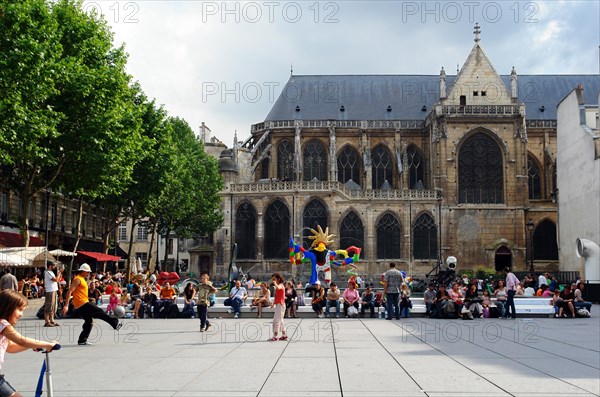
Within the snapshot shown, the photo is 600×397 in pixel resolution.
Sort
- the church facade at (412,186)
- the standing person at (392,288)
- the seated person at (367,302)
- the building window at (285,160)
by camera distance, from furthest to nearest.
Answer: the building window at (285,160), the church facade at (412,186), the seated person at (367,302), the standing person at (392,288)

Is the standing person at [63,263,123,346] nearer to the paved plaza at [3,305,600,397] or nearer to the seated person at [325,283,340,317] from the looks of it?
the paved plaza at [3,305,600,397]

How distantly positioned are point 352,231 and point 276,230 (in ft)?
18.0

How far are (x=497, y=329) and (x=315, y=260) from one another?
15515 mm

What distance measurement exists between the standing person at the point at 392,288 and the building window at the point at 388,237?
28420 millimetres

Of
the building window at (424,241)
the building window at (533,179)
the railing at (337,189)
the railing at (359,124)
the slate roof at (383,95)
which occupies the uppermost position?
the slate roof at (383,95)

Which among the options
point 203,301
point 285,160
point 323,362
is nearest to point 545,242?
point 285,160

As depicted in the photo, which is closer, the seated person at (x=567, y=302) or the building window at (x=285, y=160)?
the seated person at (x=567, y=302)

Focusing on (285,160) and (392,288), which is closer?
(392,288)

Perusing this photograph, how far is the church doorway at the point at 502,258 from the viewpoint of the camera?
4822 cm

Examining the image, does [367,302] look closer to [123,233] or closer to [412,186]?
[412,186]

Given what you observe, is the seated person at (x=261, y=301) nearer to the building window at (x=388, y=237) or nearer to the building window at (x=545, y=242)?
the building window at (x=388, y=237)

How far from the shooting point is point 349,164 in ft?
178

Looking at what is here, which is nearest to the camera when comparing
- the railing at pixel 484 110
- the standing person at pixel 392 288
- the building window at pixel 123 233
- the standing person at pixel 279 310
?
the standing person at pixel 279 310

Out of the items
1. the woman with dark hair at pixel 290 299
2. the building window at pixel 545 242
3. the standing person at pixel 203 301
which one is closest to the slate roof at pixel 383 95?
the building window at pixel 545 242
